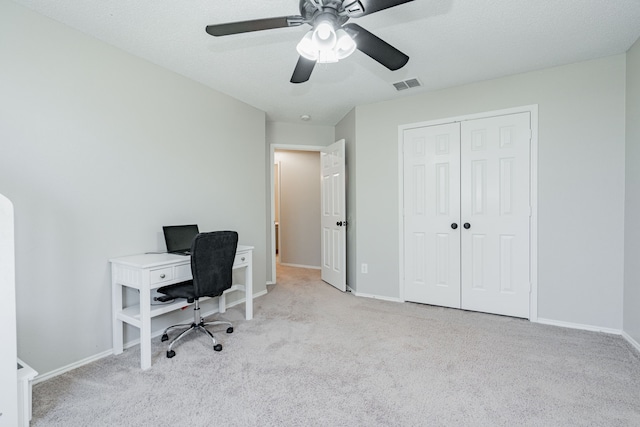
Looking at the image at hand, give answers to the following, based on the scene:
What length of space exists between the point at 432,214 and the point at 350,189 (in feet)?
3.72

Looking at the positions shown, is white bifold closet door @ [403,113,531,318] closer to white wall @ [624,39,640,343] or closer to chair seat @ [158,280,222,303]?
white wall @ [624,39,640,343]

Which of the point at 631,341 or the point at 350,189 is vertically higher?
the point at 350,189

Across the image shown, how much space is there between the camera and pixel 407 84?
3.16 metres

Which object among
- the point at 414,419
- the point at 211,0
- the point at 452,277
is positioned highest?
the point at 211,0

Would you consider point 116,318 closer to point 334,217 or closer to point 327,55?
point 327,55

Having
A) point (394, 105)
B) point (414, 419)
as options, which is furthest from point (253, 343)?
point (394, 105)

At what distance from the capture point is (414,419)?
1.59m

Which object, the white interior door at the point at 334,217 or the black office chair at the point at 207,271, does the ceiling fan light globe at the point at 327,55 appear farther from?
the white interior door at the point at 334,217

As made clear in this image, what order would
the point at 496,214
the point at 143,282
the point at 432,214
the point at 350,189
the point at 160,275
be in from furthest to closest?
the point at 350,189, the point at 432,214, the point at 496,214, the point at 160,275, the point at 143,282

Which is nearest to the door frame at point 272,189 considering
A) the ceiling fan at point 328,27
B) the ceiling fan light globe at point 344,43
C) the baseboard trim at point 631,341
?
the ceiling fan at point 328,27

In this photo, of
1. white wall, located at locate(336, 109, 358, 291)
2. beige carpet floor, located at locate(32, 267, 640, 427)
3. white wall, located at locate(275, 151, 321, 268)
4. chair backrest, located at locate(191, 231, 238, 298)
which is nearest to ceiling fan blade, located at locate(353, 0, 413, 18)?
chair backrest, located at locate(191, 231, 238, 298)

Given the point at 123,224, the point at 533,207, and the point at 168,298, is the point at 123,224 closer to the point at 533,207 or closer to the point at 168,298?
the point at 168,298

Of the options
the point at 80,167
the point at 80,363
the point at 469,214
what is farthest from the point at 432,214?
the point at 80,363

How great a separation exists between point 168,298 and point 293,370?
44.7 inches
